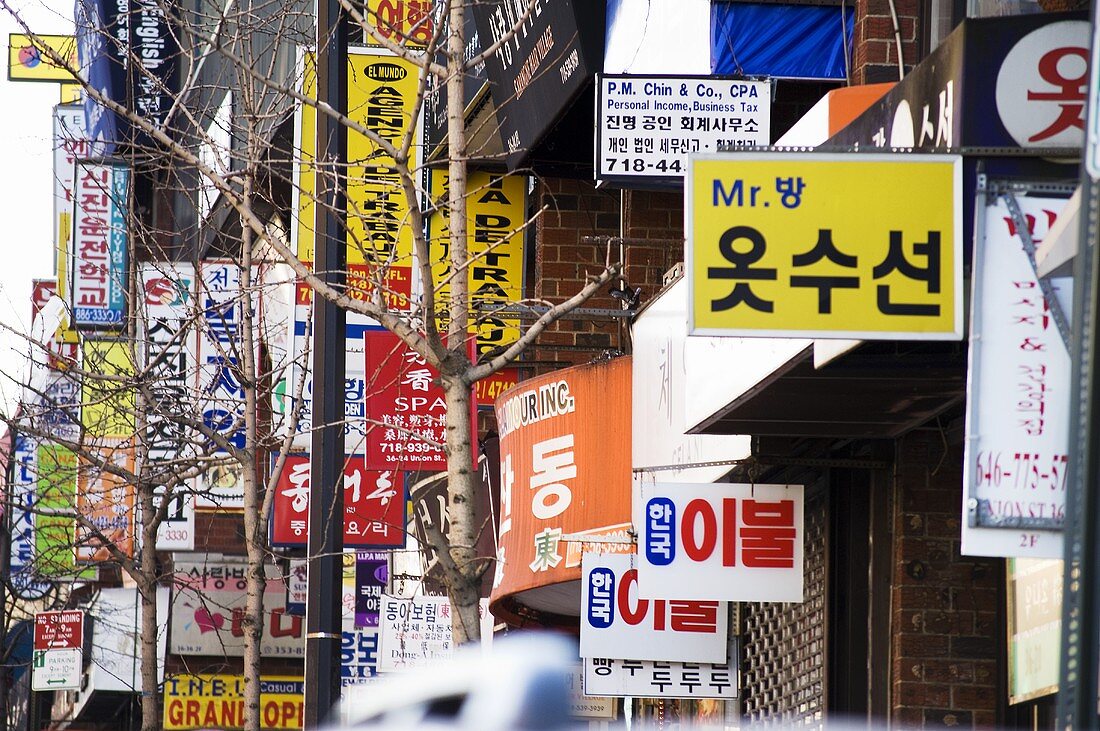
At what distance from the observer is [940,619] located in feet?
30.6

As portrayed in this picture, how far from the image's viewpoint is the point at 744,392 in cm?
878

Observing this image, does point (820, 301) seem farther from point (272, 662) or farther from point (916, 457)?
point (272, 662)

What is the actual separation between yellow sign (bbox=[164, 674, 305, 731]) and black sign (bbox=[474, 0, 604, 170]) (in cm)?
1324

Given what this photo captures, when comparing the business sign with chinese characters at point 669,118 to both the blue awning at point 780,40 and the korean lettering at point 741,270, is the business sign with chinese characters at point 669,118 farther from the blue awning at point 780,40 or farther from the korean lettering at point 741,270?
the korean lettering at point 741,270

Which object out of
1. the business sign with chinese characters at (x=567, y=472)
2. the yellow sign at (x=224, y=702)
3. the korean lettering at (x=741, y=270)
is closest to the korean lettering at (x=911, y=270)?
the korean lettering at (x=741, y=270)

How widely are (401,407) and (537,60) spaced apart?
10.8ft

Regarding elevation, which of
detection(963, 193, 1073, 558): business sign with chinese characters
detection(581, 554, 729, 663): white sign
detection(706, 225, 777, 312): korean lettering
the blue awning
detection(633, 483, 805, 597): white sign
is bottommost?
detection(581, 554, 729, 663): white sign

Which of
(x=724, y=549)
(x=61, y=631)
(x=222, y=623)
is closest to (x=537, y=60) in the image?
(x=724, y=549)

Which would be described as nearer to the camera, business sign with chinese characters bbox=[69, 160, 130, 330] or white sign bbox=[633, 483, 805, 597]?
white sign bbox=[633, 483, 805, 597]

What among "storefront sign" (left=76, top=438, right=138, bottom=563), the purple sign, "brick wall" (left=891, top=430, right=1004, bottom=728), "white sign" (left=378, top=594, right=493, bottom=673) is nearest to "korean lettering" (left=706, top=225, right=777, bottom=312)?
"brick wall" (left=891, top=430, right=1004, bottom=728)

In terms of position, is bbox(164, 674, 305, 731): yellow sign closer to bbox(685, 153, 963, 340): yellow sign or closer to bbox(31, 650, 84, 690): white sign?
bbox(31, 650, 84, 690): white sign

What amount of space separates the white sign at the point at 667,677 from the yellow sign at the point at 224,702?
54.6 ft

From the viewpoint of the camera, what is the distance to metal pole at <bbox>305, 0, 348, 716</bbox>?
10.9 meters

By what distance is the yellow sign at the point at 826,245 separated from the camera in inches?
246
